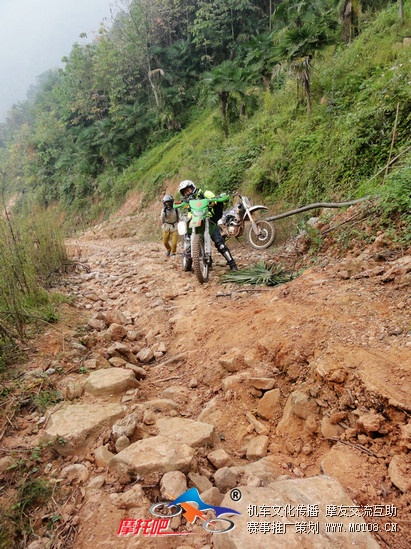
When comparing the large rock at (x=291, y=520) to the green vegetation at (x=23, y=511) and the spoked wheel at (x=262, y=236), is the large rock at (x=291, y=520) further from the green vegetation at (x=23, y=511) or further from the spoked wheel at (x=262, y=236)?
the spoked wheel at (x=262, y=236)

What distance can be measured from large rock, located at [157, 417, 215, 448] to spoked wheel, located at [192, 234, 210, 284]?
8.98 feet

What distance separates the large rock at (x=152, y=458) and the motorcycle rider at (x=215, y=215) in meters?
3.44

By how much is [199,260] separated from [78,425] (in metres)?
2.94

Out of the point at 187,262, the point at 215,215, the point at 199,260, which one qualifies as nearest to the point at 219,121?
the point at 215,215

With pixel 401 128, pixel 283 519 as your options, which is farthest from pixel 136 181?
pixel 283 519

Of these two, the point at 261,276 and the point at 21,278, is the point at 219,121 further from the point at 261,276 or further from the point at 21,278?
the point at 21,278

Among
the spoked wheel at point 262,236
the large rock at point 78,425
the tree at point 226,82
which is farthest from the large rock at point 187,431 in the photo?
the tree at point 226,82

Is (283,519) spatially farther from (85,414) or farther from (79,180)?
(79,180)

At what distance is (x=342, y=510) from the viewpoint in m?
1.28

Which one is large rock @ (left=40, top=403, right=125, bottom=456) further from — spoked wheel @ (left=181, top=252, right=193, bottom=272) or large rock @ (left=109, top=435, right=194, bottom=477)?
spoked wheel @ (left=181, top=252, right=193, bottom=272)

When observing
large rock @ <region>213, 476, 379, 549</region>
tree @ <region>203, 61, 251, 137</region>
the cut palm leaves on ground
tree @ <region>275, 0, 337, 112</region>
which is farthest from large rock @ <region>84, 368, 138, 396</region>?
tree @ <region>203, 61, 251, 137</region>

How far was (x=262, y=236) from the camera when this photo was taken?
20.2 feet

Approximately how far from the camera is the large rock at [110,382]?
2447mm

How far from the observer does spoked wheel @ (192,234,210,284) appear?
4656 millimetres
